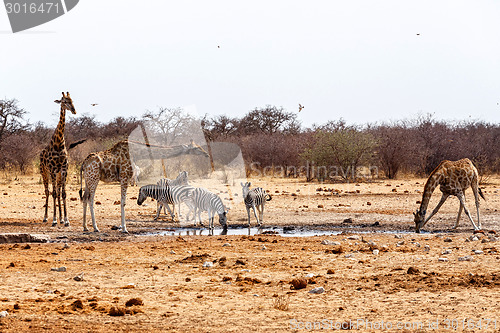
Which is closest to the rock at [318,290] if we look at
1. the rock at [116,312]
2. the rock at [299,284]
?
the rock at [299,284]

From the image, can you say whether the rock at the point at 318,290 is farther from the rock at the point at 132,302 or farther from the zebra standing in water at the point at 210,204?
the zebra standing in water at the point at 210,204

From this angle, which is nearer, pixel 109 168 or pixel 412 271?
pixel 412 271

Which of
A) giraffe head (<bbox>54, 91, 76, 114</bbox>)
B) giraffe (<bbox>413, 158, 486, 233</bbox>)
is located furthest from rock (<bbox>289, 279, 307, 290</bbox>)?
giraffe head (<bbox>54, 91, 76, 114</bbox>)

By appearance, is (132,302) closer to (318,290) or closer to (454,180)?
(318,290)

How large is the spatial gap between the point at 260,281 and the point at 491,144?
33195mm

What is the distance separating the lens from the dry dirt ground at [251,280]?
6.38 metres

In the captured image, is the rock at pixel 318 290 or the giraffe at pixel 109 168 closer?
the rock at pixel 318 290

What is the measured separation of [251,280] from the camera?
27.2 feet

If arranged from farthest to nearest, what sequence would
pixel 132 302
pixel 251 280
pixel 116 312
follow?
pixel 251 280 < pixel 132 302 < pixel 116 312

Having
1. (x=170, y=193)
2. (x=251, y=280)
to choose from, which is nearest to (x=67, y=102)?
(x=170, y=193)

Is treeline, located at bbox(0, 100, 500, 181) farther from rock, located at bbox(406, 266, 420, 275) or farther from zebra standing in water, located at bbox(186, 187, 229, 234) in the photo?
rock, located at bbox(406, 266, 420, 275)

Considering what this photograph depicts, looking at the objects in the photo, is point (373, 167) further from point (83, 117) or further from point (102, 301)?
point (83, 117)

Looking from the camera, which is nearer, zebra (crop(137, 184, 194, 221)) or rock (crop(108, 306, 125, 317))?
rock (crop(108, 306, 125, 317))

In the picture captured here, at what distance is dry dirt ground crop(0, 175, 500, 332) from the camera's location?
638 cm
